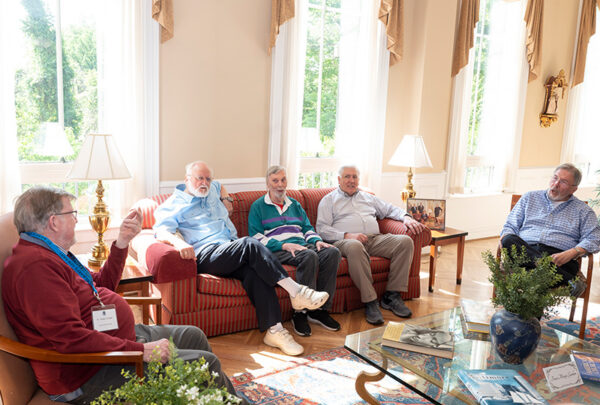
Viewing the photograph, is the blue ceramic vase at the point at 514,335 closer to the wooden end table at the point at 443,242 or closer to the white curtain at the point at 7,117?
the wooden end table at the point at 443,242

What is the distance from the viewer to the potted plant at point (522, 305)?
2271mm

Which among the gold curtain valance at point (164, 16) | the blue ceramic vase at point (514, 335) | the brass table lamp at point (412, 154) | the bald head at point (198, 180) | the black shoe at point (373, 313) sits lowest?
the black shoe at point (373, 313)

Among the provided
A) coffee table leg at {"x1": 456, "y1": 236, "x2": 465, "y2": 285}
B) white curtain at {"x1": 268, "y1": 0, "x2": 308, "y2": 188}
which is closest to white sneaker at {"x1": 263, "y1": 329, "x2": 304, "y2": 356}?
white curtain at {"x1": 268, "y1": 0, "x2": 308, "y2": 188}

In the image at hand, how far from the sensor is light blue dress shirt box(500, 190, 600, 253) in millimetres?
3828

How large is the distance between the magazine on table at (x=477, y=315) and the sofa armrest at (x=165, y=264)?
5.71 feet

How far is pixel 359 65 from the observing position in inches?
210

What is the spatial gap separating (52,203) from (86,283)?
38cm

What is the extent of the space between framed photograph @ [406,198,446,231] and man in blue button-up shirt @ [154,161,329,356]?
185 centimetres

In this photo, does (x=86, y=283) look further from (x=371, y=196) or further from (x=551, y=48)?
(x=551, y=48)

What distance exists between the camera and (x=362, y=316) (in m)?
3.93

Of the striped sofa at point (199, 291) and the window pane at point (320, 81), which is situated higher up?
the window pane at point (320, 81)

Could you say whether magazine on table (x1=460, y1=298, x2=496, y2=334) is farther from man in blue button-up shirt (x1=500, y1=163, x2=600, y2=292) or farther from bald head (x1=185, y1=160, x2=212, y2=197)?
bald head (x1=185, y1=160, x2=212, y2=197)

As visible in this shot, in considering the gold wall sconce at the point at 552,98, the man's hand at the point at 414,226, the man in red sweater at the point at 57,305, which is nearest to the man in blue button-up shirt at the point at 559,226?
the man's hand at the point at 414,226

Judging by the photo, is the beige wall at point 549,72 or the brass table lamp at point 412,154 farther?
the beige wall at point 549,72
